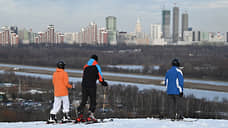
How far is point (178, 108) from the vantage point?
539 cm

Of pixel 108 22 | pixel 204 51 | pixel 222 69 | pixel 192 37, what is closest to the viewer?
pixel 222 69

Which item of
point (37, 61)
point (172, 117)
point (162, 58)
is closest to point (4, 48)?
point (37, 61)

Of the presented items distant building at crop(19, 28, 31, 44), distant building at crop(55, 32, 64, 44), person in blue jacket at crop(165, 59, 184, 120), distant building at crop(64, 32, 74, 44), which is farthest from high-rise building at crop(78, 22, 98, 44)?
person in blue jacket at crop(165, 59, 184, 120)

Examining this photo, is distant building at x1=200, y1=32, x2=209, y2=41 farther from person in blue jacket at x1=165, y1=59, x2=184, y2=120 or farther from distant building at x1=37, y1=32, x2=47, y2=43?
person in blue jacket at x1=165, y1=59, x2=184, y2=120

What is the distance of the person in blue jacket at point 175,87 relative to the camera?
17.6ft

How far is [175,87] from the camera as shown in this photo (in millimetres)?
5371

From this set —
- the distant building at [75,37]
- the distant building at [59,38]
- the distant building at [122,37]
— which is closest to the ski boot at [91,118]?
the distant building at [59,38]

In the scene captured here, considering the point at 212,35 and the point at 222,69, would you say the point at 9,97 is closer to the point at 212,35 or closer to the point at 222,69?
the point at 222,69

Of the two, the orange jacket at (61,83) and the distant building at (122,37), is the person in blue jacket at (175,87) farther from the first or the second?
the distant building at (122,37)

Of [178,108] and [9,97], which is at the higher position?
[178,108]

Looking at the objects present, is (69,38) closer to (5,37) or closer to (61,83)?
(5,37)

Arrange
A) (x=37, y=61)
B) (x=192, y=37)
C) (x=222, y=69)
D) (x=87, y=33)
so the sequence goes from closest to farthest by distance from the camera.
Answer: (x=222, y=69), (x=37, y=61), (x=87, y=33), (x=192, y=37)

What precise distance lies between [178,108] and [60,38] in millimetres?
69637

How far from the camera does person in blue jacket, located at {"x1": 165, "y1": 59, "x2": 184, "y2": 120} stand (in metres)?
5.37
